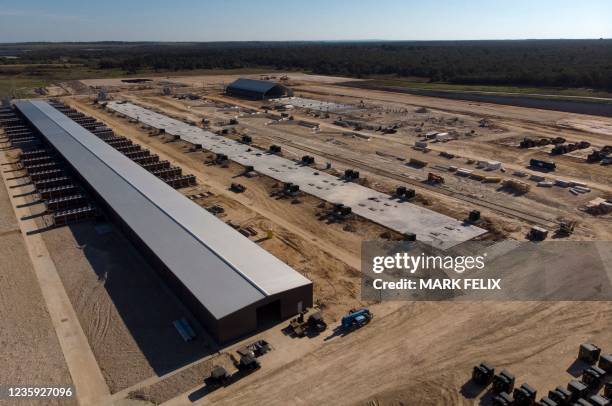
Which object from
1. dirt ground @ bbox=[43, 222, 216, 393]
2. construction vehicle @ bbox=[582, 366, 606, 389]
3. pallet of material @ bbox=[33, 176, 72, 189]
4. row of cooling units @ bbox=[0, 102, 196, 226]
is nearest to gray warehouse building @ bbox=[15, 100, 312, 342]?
dirt ground @ bbox=[43, 222, 216, 393]

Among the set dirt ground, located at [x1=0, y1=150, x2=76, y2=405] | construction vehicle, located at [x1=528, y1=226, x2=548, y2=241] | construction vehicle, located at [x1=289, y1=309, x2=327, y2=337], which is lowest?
dirt ground, located at [x1=0, y1=150, x2=76, y2=405]

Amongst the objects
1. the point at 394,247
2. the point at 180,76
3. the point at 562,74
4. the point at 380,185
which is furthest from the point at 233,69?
the point at 394,247

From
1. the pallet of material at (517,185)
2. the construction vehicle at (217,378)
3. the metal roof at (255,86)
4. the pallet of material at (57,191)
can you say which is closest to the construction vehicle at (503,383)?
the construction vehicle at (217,378)

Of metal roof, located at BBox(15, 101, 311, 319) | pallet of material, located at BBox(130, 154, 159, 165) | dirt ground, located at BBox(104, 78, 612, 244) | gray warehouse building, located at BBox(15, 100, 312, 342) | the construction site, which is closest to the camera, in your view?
the construction site

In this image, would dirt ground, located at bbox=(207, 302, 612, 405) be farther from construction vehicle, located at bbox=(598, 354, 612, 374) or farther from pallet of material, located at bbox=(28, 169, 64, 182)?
pallet of material, located at bbox=(28, 169, 64, 182)

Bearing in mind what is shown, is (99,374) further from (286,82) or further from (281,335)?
(286,82)

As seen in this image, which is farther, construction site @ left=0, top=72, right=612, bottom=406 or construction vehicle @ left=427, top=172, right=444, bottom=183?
construction vehicle @ left=427, top=172, right=444, bottom=183

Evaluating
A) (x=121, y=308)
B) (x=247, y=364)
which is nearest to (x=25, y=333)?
(x=121, y=308)

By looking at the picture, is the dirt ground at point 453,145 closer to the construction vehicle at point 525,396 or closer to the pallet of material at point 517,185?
the pallet of material at point 517,185
